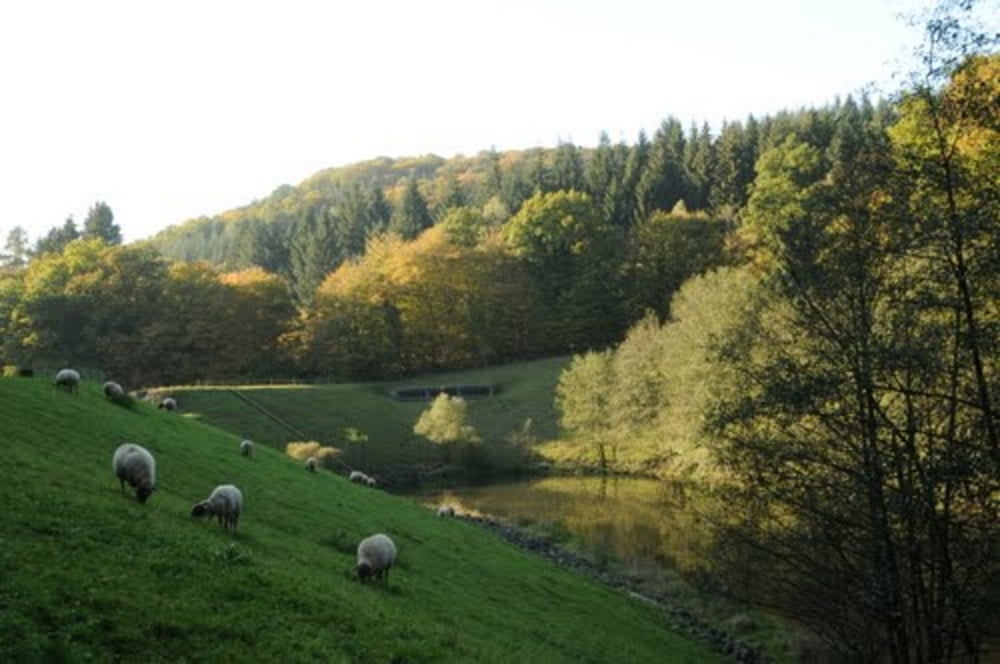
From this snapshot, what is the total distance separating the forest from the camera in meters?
16.4

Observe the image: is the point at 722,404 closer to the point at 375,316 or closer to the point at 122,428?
the point at 122,428

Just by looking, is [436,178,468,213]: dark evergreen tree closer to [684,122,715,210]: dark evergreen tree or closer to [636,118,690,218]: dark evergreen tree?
[636,118,690,218]: dark evergreen tree

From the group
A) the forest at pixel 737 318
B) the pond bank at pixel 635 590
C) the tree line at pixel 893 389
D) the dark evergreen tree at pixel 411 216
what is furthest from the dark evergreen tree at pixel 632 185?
the tree line at pixel 893 389

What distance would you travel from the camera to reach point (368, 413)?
332ft

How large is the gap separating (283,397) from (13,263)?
7869 cm

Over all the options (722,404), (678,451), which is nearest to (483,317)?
(678,451)

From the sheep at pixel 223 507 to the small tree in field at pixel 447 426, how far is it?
212 ft

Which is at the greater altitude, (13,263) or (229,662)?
(13,263)

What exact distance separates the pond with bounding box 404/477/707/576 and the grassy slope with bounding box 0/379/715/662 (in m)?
8.89

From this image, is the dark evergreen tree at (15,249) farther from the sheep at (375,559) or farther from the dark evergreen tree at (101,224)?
the sheep at (375,559)

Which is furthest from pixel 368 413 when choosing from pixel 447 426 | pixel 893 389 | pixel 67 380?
pixel 893 389

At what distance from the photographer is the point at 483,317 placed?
128250mm

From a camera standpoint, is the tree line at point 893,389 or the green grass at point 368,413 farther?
the green grass at point 368,413

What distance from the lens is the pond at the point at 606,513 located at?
4447 centimetres
